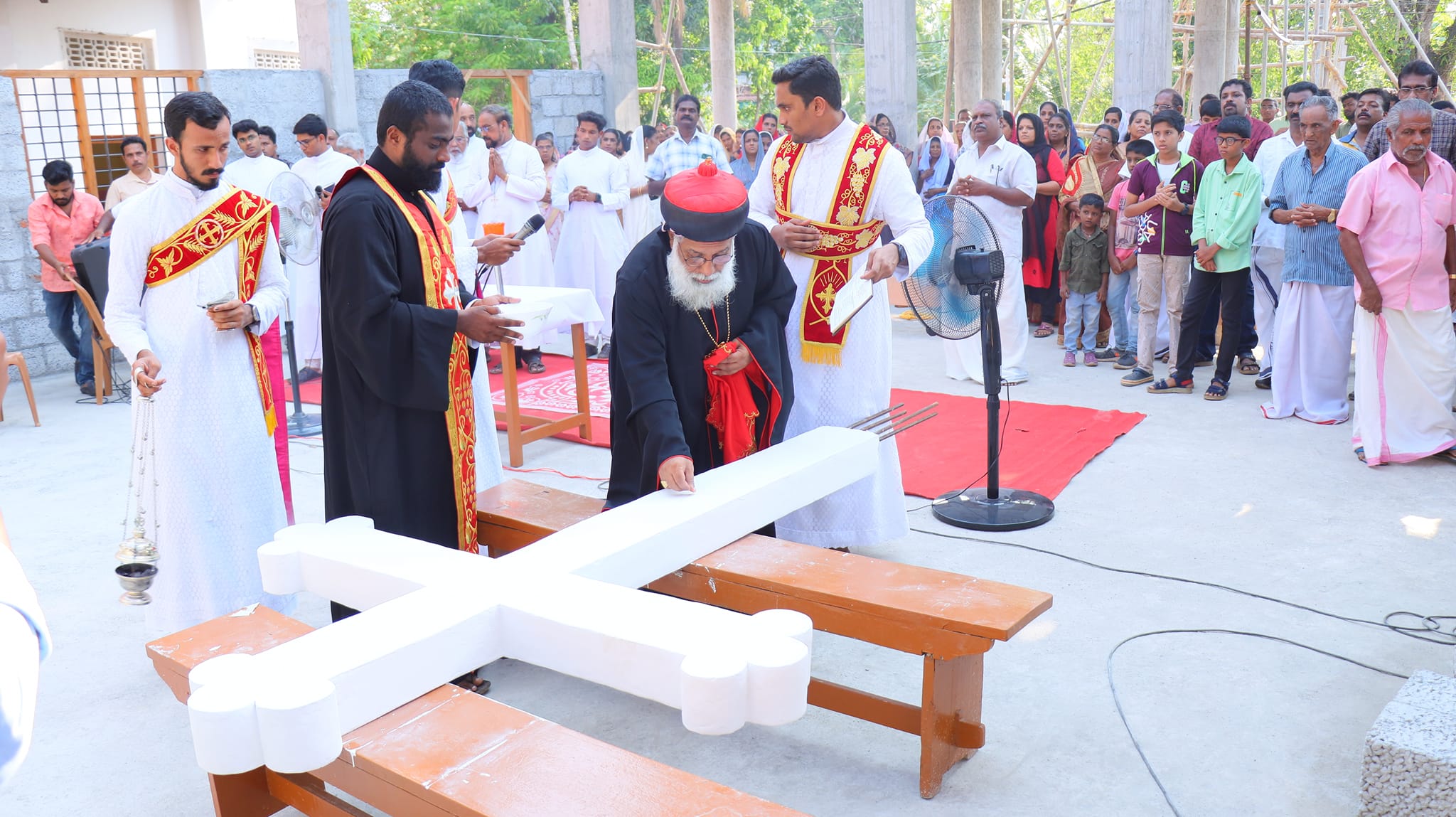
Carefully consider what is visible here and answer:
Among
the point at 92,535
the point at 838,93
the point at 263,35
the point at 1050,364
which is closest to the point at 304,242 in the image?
the point at 92,535

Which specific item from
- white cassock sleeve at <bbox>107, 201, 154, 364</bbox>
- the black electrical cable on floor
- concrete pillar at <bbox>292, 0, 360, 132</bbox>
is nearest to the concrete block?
the black electrical cable on floor

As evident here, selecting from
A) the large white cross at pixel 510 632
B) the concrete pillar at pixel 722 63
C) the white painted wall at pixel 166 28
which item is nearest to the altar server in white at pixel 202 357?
the large white cross at pixel 510 632

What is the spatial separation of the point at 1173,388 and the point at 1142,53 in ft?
15.5

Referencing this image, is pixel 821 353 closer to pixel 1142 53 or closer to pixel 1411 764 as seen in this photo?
pixel 1411 764

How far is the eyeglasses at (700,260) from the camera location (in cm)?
331

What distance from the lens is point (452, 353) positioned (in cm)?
337

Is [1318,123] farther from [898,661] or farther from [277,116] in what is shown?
[277,116]

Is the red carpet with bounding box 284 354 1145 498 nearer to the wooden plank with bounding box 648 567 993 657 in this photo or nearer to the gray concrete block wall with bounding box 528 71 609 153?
the wooden plank with bounding box 648 567 993 657

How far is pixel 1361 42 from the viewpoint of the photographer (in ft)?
85.5

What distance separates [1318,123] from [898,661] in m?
4.25

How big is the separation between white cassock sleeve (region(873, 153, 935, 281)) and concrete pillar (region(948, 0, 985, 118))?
13210mm

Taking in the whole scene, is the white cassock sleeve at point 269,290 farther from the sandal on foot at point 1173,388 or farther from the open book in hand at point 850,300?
the sandal on foot at point 1173,388

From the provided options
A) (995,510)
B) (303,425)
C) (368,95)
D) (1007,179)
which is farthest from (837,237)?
(368,95)

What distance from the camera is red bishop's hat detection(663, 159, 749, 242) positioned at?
3219mm
